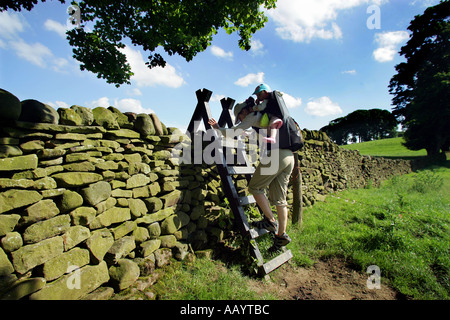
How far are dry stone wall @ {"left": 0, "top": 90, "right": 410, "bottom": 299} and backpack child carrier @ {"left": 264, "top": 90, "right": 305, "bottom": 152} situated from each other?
1.58 metres

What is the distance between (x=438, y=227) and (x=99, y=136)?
21.8 ft

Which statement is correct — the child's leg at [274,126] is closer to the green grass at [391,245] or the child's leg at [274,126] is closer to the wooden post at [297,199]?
the wooden post at [297,199]

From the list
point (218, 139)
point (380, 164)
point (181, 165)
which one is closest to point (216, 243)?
point (181, 165)

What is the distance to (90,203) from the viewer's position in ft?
7.36

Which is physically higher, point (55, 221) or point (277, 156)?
point (277, 156)

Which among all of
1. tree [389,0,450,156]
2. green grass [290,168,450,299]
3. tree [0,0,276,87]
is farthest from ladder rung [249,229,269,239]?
tree [389,0,450,156]

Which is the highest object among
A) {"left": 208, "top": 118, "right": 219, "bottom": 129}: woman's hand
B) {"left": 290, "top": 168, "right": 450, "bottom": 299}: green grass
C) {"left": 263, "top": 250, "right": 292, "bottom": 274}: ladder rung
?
{"left": 208, "top": 118, "right": 219, "bottom": 129}: woman's hand

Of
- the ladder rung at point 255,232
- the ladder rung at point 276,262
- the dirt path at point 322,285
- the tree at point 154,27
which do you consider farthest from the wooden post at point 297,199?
the tree at point 154,27

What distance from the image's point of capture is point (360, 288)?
8.89 ft

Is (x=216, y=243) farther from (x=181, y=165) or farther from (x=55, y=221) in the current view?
(x=55, y=221)

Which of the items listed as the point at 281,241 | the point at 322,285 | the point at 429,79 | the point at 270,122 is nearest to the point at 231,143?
the point at 270,122

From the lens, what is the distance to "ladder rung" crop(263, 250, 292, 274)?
9.07ft

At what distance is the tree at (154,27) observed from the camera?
4324 millimetres

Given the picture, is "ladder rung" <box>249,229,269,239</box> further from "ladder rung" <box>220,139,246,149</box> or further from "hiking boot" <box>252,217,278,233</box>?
"ladder rung" <box>220,139,246,149</box>
